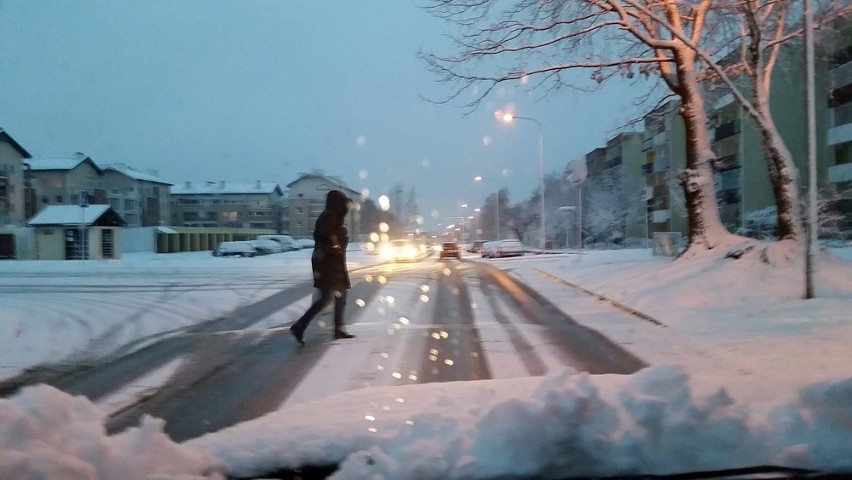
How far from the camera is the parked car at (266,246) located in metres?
63.6

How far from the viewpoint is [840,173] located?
44219mm

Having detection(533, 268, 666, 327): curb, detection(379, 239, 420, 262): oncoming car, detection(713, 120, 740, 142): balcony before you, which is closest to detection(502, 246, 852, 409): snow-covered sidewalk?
detection(533, 268, 666, 327): curb

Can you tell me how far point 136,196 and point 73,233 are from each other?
1286 inches

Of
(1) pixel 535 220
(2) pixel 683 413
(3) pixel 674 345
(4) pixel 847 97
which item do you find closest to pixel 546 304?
(3) pixel 674 345

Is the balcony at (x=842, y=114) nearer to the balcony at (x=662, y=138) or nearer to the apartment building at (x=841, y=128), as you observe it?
the apartment building at (x=841, y=128)

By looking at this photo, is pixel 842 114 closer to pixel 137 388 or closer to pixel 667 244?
pixel 667 244

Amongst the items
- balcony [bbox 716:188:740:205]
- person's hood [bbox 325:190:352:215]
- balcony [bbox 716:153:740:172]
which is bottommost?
person's hood [bbox 325:190:352:215]

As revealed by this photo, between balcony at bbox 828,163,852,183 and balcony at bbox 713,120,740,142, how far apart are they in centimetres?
1057

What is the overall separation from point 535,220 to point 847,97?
5398cm

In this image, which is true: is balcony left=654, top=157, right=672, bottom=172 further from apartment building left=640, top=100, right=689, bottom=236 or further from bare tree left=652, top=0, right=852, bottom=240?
bare tree left=652, top=0, right=852, bottom=240

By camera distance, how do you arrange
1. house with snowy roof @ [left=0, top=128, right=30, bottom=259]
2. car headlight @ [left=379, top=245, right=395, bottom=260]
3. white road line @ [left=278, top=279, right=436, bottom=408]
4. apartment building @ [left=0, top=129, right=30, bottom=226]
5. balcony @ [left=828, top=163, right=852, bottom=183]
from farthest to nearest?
apartment building @ [left=0, top=129, right=30, bottom=226] < house with snowy roof @ [left=0, top=128, right=30, bottom=259] < car headlight @ [left=379, top=245, right=395, bottom=260] < balcony @ [left=828, top=163, right=852, bottom=183] < white road line @ [left=278, top=279, right=436, bottom=408]

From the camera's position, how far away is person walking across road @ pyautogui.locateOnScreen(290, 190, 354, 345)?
10734 mm

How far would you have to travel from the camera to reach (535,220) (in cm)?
9669

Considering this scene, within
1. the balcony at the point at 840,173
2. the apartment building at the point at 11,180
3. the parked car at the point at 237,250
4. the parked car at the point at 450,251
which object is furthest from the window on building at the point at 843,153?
the apartment building at the point at 11,180
